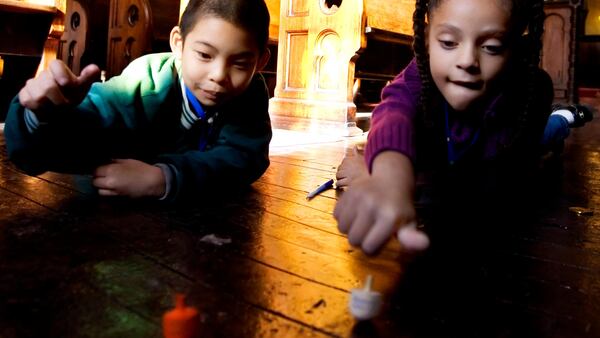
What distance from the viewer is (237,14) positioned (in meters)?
1.05

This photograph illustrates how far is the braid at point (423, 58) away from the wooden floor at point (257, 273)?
0.87 ft

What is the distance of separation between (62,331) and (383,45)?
4585 mm

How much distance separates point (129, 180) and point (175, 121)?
22 centimetres

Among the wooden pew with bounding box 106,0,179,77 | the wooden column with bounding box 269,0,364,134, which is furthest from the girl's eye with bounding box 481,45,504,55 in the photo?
the wooden pew with bounding box 106,0,179,77

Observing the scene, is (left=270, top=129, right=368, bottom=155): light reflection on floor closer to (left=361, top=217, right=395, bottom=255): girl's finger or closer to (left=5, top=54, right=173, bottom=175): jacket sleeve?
(left=5, top=54, right=173, bottom=175): jacket sleeve

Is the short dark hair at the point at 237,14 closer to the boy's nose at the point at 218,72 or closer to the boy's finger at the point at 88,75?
the boy's nose at the point at 218,72

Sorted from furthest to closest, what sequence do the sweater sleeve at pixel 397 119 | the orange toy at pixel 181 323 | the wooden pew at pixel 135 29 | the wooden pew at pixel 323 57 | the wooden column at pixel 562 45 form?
the wooden column at pixel 562 45 < the wooden pew at pixel 135 29 < the wooden pew at pixel 323 57 < the sweater sleeve at pixel 397 119 < the orange toy at pixel 181 323

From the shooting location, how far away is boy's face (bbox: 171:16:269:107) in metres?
1.04

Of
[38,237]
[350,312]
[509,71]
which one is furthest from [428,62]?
[38,237]

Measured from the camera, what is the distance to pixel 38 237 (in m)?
0.79

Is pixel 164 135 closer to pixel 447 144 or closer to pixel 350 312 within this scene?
pixel 447 144

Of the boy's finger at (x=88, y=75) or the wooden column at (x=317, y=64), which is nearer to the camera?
the boy's finger at (x=88, y=75)

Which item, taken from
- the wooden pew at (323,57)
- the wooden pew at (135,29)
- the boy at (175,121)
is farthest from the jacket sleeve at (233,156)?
the wooden pew at (135,29)

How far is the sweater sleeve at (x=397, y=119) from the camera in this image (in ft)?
2.40
